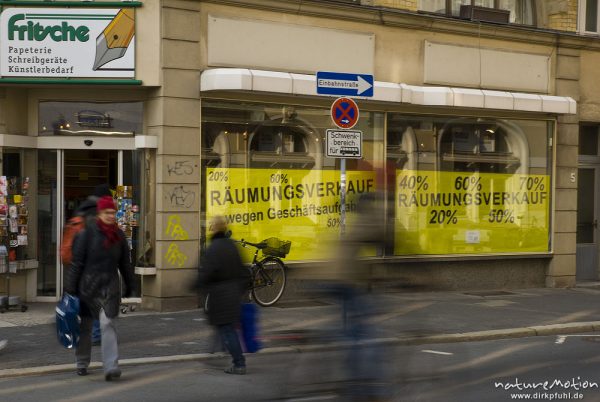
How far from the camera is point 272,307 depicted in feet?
50.1

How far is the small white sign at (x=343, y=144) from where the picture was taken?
13086 millimetres

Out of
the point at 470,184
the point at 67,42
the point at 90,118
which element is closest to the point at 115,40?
the point at 67,42

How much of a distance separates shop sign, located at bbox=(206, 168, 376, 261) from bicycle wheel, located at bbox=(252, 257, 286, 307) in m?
0.47

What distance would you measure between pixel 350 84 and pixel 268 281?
3769 millimetres

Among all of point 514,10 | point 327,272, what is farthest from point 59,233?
point 514,10

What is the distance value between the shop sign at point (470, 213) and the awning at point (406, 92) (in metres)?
1.46

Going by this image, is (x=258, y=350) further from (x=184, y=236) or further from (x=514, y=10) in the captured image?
(x=514, y=10)

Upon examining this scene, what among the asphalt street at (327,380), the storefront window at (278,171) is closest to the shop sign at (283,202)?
the storefront window at (278,171)

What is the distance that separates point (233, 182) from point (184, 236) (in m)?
1.35

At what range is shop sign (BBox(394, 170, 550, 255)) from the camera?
698 inches

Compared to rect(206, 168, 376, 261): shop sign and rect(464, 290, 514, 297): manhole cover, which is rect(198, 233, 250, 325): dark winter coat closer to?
rect(206, 168, 376, 261): shop sign

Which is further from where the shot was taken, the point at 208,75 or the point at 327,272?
the point at 208,75

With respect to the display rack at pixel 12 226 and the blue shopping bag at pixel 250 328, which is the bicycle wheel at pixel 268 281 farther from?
the blue shopping bag at pixel 250 328

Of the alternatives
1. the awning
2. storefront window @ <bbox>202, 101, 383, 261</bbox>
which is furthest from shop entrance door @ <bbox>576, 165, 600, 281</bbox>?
storefront window @ <bbox>202, 101, 383, 261</bbox>
